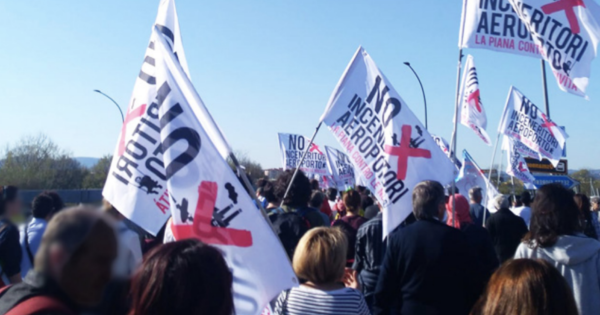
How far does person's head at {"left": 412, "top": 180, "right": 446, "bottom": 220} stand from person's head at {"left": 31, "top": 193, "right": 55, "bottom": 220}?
3.44 metres

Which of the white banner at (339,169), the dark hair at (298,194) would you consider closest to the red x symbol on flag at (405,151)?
the dark hair at (298,194)

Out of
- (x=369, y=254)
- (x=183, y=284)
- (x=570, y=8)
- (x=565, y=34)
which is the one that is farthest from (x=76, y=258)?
(x=570, y=8)

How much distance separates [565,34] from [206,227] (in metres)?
6.24

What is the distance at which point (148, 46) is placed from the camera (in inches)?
179

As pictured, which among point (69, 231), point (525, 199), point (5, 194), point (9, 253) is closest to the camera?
point (69, 231)

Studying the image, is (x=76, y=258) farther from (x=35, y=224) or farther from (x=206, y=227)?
(x=35, y=224)

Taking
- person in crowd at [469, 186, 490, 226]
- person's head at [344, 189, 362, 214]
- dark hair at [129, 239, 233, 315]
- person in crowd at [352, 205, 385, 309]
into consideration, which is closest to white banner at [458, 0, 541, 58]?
person's head at [344, 189, 362, 214]

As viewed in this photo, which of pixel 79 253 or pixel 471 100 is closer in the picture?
pixel 79 253

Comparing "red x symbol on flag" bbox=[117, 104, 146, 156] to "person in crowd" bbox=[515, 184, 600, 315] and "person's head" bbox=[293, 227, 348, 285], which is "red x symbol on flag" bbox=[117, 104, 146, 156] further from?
"person in crowd" bbox=[515, 184, 600, 315]

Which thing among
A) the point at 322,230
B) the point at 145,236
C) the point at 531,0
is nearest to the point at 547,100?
the point at 531,0

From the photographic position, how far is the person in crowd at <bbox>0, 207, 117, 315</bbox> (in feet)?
3.68

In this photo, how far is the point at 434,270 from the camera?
172 inches

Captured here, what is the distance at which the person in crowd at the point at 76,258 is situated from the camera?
3.68ft

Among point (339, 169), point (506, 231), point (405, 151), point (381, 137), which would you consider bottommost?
point (506, 231)
